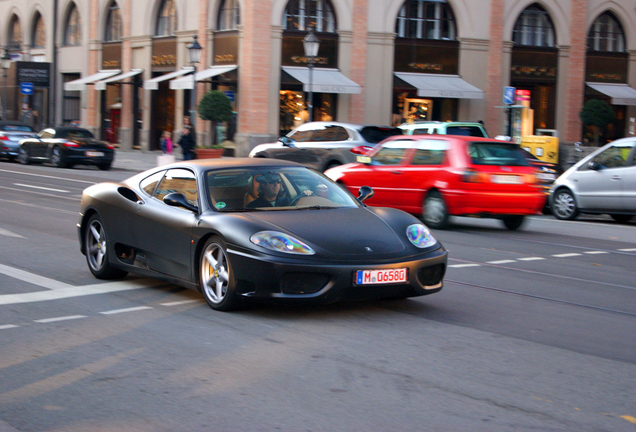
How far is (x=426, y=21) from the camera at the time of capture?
36219 millimetres

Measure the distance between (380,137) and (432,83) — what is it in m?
15.0

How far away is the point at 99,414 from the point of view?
13.8 feet

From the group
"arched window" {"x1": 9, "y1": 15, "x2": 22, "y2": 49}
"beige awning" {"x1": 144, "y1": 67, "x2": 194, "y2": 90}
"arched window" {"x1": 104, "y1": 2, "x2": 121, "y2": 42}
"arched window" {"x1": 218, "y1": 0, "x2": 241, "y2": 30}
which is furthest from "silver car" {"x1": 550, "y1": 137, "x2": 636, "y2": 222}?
"arched window" {"x1": 9, "y1": 15, "x2": 22, "y2": 49}

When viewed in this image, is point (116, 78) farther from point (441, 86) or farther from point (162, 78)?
point (441, 86)

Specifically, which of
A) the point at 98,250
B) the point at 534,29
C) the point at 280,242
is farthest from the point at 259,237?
the point at 534,29

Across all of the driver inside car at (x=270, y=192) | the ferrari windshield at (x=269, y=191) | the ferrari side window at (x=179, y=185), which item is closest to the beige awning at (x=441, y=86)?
the ferrari windshield at (x=269, y=191)

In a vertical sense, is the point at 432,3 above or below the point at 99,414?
above

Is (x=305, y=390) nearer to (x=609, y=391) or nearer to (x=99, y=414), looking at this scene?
(x=99, y=414)

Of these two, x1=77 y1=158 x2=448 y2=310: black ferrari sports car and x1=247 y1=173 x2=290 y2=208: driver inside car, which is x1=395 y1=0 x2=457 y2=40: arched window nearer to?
x1=77 y1=158 x2=448 y2=310: black ferrari sports car

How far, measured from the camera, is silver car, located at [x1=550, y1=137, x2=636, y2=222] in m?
15.4

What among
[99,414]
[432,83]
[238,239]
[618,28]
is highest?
[618,28]

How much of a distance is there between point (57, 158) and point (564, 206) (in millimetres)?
18399

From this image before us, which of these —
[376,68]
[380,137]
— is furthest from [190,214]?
[376,68]

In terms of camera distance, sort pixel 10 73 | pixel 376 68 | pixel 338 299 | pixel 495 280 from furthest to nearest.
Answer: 1. pixel 10 73
2. pixel 376 68
3. pixel 495 280
4. pixel 338 299
